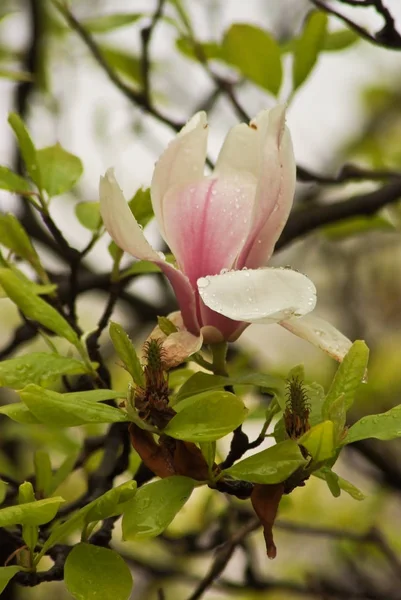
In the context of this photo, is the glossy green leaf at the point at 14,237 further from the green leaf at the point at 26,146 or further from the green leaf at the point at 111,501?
the green leaf at the point at 111,501

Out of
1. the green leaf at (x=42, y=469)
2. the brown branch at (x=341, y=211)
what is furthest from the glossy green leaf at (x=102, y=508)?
the brown branch at (x=341, y=211)

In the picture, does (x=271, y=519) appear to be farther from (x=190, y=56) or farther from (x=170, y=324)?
(x=190, y=56)

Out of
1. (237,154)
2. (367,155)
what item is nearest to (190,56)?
(237,154)

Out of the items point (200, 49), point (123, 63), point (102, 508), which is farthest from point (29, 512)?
point (123, 63)

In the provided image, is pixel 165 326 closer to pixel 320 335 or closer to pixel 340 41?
pixel 320 335

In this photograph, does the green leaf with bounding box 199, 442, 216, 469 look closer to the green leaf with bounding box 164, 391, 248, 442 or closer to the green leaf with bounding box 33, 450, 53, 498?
the green leaf with bounding box 164, 391, 248, 442

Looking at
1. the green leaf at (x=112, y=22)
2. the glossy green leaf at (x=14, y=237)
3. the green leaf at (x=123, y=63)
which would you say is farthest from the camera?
the green leaf at (x=123, y=63)

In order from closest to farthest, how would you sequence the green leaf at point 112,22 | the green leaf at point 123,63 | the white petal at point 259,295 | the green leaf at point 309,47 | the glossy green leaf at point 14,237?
1. the white petal at point 259,295
2. the glossy green leaf at point 14,237
3. the green leaf at point 309,47
4. the green leaf at point 112,22
5. the green leaf at point 123,63
